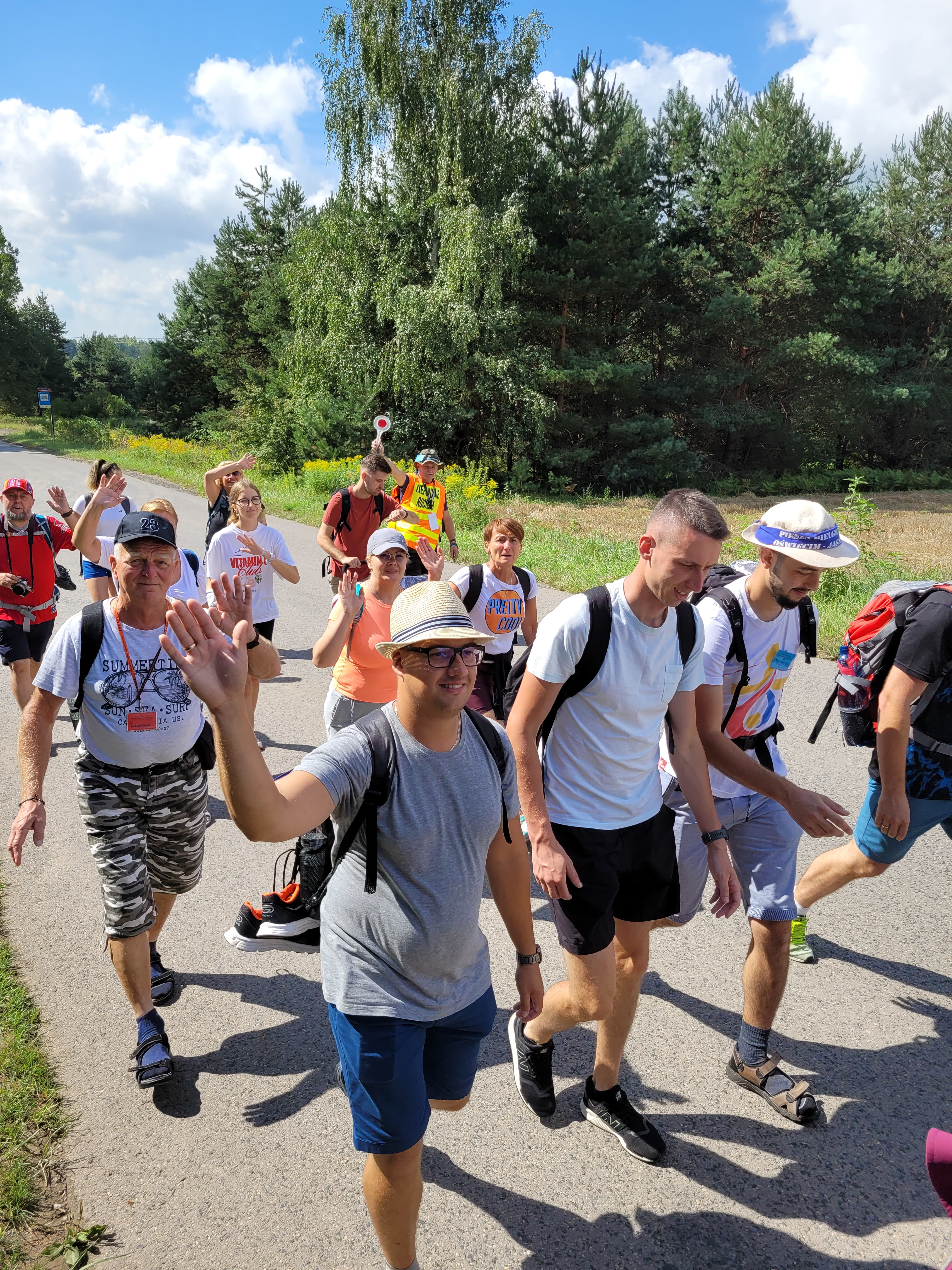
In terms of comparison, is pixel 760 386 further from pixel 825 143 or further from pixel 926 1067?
pixel 926 1067

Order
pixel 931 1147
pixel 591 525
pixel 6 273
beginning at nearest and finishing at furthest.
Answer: pixel 931 1147, pixel 591 525, pixel 6 273

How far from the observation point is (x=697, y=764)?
10.3ft

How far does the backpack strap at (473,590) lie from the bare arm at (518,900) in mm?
3001

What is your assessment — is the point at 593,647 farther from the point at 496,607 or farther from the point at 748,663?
the point at 496,607

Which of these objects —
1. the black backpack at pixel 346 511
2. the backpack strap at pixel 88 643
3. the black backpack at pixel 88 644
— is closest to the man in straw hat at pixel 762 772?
the black backpack at pixel 88 644

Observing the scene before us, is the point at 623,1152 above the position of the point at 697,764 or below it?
below

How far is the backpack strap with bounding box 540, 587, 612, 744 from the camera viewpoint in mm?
2818

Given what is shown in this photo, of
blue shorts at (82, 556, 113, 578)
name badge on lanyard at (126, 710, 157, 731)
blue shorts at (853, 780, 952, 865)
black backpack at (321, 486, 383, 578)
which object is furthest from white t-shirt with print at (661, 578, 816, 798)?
blue shorts at (82, 556, 113, 578)

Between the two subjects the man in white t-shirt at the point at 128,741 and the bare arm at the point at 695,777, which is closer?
the bare arm at the point at 695,777

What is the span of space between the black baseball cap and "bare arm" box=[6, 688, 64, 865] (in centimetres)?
65

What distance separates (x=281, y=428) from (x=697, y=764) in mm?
28123

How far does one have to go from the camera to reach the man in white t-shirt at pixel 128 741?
3252 millimetres

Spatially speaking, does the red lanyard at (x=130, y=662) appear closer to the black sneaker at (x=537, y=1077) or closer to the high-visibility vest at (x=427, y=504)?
the black sneaker at (x=537, y=1077)

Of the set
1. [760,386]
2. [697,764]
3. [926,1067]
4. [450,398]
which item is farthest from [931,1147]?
[760,386]
